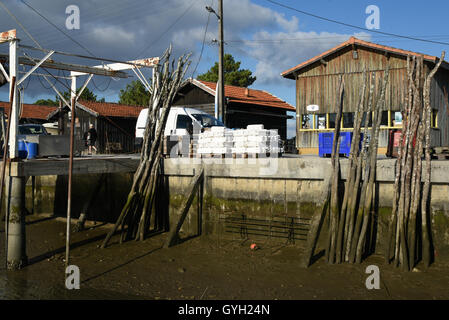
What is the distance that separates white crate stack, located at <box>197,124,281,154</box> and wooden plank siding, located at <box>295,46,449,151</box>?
9579 mm

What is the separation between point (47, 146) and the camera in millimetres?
12961

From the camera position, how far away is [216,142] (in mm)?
13039

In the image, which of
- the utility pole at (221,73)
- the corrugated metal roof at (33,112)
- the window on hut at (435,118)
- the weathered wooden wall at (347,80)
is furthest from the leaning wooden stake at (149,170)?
the corrugated metal roof at (33,112)

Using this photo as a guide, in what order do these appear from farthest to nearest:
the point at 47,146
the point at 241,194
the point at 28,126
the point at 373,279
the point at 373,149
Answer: the point at 28,126
the point at 47,146
the point at 241,194
the point at 373,149
the point at 373,279

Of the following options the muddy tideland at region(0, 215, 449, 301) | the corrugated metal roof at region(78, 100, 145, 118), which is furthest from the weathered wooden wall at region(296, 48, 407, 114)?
the corrugated metal roof at region(78, 100, 145, 118)

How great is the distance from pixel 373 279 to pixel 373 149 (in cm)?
283

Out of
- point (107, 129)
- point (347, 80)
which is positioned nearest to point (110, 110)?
point (107, 129)

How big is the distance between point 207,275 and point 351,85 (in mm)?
15158

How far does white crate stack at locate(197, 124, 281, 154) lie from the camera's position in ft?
41.7

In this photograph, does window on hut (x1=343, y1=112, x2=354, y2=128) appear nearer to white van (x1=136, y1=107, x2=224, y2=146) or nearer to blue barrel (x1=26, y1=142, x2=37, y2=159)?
white van (x1=136, y1=107, x2=224, y2=146)

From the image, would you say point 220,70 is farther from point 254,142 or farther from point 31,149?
point 31,149

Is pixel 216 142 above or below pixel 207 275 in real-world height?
above
